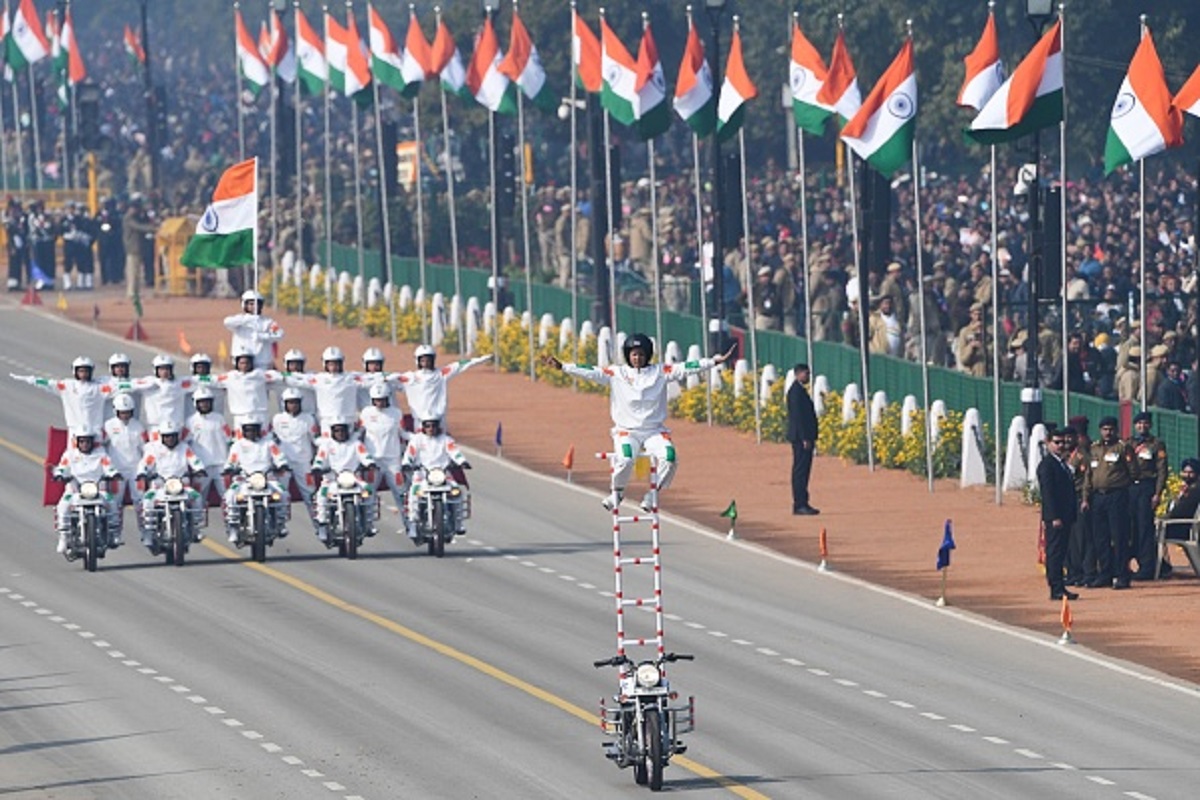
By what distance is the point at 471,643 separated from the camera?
36.8m

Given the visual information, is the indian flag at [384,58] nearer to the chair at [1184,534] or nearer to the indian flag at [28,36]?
the indian flag at [28,36]

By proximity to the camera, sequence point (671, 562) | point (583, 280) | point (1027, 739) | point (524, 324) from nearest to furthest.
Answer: point (1027, 739), point (671, 562), point (524, 324), point (583, 280)

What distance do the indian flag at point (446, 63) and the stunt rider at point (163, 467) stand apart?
75.1 ft

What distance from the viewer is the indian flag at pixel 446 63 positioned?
212 ft

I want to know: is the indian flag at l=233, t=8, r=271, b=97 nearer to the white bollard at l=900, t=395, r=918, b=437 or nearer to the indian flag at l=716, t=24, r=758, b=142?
the indian flag at l=716, t=24, r=758, b=142

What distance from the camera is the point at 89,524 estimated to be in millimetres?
41719

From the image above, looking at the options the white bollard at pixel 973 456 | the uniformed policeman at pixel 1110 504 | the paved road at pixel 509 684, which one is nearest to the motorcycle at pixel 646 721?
the paved road at pixel 509 684

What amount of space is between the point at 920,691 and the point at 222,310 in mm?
43627

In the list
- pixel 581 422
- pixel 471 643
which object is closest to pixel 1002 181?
pixel 581 422

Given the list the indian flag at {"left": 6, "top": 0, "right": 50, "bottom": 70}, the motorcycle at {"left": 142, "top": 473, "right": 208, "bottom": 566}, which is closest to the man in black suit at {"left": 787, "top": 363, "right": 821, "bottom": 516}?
the motorcycle at {"left": 142, "top": 473, "right": 208, "bottom": 566}

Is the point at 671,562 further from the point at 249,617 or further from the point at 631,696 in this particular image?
the point at 631,696

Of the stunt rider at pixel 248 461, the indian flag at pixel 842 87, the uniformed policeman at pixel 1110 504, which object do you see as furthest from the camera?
the indian flag at pixel 842 87

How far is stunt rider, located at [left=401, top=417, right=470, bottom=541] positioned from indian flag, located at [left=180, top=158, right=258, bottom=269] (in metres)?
5.73

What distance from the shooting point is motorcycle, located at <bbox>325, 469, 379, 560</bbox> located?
41938 mm
